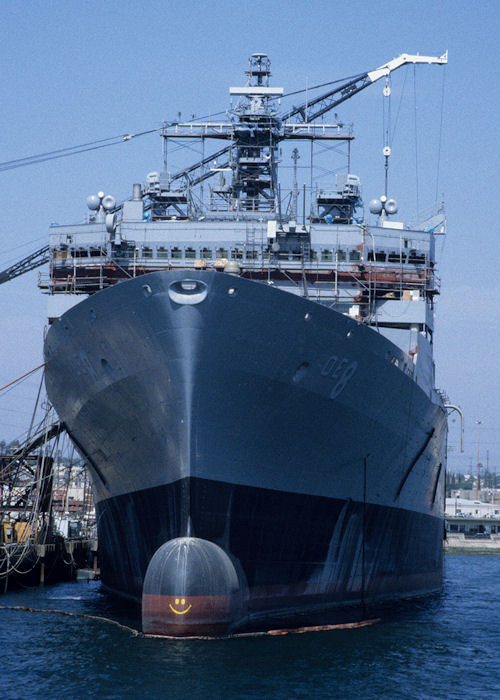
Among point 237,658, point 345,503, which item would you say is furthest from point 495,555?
point 237,658

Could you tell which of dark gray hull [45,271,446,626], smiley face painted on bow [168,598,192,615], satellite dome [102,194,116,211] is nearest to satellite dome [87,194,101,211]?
satellite dome [102,194,116,211]

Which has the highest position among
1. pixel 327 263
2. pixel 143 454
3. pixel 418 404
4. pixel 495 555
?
pixel 327 263

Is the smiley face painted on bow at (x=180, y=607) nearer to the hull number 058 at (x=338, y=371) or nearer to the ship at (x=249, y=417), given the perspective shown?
the ship at (x=249, y=417)

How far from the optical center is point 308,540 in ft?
74.7

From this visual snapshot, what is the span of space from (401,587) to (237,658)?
1066cm

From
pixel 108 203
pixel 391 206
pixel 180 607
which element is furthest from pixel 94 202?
pixel 180 607

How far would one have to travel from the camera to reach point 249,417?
2120 centimetres

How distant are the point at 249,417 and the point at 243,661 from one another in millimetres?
5139

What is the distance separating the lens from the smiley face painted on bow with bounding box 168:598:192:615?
2028 cm

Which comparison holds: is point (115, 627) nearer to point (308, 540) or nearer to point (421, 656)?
point (308, 540)

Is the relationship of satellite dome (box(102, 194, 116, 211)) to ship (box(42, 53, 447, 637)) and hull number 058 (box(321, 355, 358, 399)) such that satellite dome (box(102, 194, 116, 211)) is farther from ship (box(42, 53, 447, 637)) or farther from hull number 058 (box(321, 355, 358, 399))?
hull number 058 (box(321, 355, 358, 399))

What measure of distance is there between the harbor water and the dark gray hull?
1.43 m

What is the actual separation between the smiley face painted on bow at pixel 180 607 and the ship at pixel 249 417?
0.16ft

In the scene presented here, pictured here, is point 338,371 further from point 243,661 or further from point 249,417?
point 243,661
